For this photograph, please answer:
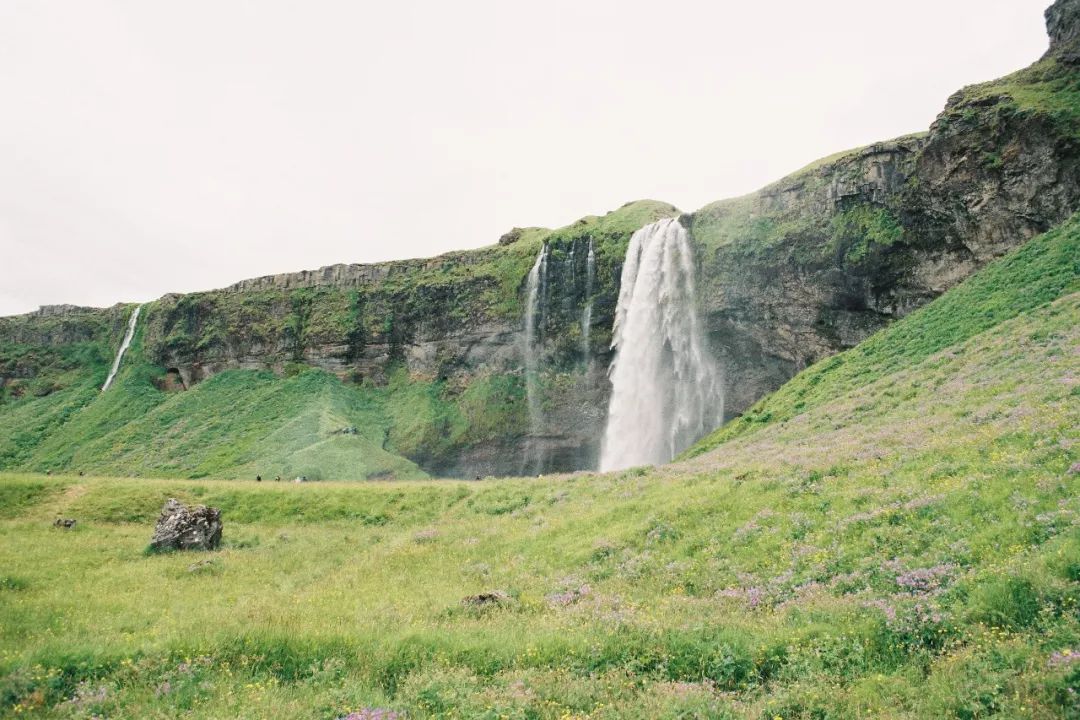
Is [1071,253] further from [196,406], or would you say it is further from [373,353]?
[196,406]

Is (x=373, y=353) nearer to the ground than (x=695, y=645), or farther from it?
farther from it

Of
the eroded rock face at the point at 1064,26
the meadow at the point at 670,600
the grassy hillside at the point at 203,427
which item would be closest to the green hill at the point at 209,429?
the grassy hillside at the point at 203,427

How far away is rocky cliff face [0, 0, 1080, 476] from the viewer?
44188 millimetres

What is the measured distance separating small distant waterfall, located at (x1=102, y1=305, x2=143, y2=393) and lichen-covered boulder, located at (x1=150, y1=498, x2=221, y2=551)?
85411 millimetres

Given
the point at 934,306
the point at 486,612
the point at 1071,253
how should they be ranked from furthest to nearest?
the point at 934,306 < the point at 1071,253 < the point at 486,612

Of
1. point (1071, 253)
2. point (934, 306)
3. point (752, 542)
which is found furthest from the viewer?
point (934, 306)

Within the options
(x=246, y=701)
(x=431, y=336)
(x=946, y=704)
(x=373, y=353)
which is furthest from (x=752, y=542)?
(x=373, y=353)

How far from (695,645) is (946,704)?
3296 mm

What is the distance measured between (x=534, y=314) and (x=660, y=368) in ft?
66.7

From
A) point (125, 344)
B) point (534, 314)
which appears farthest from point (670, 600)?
point (125, 344)

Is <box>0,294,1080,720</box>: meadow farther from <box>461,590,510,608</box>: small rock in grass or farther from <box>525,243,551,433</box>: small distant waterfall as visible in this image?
<box>525,243,551,433</box>: small distant waterfall

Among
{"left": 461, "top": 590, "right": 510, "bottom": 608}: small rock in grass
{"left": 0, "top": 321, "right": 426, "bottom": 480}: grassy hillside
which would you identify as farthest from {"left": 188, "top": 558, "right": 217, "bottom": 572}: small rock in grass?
{"left": 0, "top": 321, "right": 426, "bottom": 480}: grassy hillside

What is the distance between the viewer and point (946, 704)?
6.33 metres

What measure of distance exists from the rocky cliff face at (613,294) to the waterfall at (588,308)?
1.84 ft
